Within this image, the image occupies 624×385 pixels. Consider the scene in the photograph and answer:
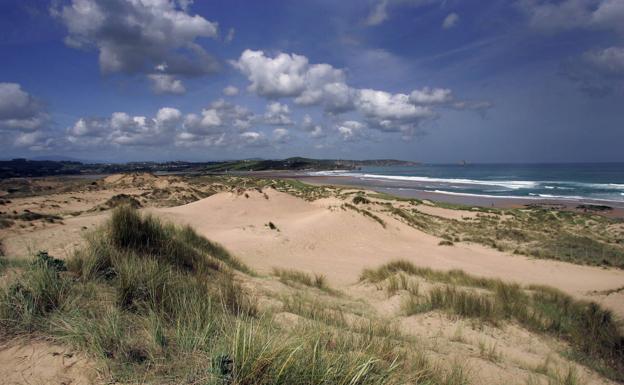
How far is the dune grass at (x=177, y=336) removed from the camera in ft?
8.71

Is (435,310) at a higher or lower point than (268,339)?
lower

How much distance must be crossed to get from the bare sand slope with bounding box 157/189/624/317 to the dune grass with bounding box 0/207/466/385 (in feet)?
23.3

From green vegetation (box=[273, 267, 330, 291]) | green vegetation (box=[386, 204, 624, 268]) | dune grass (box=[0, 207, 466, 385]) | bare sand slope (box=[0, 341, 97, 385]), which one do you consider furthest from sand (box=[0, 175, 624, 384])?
green vegetation (box=[386, 204, 624, 268])

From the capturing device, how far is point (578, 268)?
16062 millimetres

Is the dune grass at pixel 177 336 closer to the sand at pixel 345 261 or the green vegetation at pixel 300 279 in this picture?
the sand at pixel 345 261

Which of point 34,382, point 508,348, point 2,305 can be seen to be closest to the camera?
point 34,382

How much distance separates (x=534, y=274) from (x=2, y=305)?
17.4m

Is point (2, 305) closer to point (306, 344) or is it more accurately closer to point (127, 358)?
point (127, 358)

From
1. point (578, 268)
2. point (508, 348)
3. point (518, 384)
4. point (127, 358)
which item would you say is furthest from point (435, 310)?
point (578, 268)

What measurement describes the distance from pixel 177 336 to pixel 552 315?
25.7 ft

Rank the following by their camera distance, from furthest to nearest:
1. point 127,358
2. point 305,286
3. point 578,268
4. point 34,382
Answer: point 578,268
point 305,286
point 127,358
point 34,382

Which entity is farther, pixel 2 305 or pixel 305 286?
pixel 305 286

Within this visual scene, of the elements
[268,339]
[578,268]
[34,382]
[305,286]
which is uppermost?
[268,339]

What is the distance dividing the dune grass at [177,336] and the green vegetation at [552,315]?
3.19m
